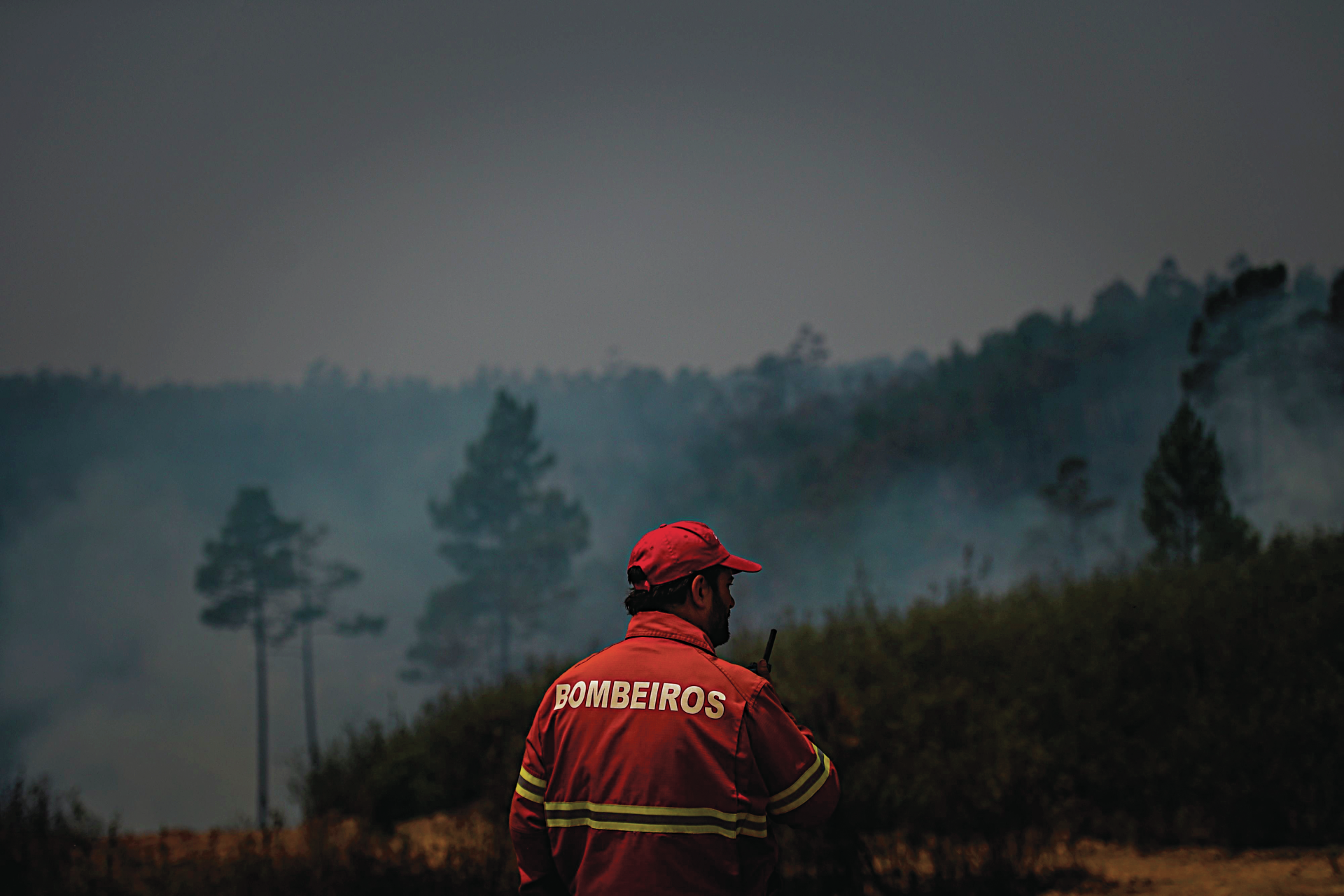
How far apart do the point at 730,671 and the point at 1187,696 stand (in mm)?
9003

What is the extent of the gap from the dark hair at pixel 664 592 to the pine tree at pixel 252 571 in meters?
50.4

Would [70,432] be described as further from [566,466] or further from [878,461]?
[878,461]

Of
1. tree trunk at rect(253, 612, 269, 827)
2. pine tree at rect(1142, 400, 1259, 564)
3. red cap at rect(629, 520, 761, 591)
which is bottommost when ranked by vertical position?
tree trunk at rect(253, 612, 269, 827)

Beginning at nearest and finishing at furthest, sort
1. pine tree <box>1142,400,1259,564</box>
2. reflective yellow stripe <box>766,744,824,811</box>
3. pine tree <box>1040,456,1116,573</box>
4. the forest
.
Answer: reflective yellow stripe <box>766,744,824,811</box>, the forest, pine tree <box>1142,400,1259,564</box>, pine tree <box>1040,456,1116,573</box>

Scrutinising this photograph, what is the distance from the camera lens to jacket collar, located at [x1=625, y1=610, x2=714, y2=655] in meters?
2.61

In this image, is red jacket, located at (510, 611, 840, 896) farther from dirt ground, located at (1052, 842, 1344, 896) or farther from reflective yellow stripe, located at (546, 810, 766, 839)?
dirt ground, located at (1052, 842, 1344, 896)

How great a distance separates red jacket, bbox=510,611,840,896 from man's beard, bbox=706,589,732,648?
0.06 metres

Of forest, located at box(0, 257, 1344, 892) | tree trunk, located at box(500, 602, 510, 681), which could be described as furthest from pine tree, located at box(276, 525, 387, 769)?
tree trunk, located at box(500, 602, 510, 681)

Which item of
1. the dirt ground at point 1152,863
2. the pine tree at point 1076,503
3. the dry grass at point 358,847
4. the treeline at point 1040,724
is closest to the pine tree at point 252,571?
the pine tree at point 1076,503

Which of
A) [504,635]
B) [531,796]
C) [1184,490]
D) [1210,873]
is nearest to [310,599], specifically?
[504,635]

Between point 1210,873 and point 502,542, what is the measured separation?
50901 mm

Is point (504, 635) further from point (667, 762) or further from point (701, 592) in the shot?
point (667, 762)

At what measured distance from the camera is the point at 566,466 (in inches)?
3888

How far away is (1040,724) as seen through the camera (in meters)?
10.2
